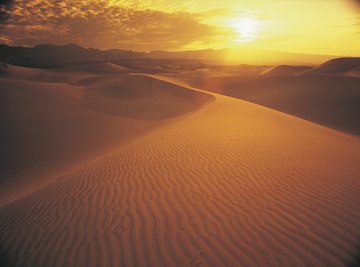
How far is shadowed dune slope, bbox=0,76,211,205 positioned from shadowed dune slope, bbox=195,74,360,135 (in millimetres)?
8996

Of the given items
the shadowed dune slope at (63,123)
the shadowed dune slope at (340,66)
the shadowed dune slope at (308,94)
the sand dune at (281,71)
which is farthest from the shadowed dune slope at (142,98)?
the shadowed dune slope at (340,66)

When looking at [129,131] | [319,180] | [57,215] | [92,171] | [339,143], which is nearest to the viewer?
[57,215]

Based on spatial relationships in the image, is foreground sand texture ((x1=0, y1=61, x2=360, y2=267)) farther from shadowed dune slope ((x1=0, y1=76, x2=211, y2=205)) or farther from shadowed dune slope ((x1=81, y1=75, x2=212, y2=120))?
shadowed dune slope ((x1=81, y1=75, x2=212, y2=120))

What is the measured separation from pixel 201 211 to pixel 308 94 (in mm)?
25139

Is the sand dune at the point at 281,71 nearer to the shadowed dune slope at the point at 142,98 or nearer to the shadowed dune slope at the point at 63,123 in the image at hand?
the shadowed dune slope at the point at 142,98

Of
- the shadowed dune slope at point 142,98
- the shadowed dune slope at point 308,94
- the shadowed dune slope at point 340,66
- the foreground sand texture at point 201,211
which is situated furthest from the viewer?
the shadowed dune slope at point 340,66

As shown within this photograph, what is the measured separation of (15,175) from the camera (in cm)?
917

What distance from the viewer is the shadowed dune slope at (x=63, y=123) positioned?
32.6ft

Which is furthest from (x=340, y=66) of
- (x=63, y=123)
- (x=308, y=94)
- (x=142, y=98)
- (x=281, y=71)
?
(x=63, y=123)

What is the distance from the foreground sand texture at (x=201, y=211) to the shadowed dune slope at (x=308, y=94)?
12826 mm

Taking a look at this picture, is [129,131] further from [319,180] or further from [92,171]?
[319,180]

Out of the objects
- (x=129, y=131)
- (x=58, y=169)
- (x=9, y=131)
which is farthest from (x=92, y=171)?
(x=9, y=131)

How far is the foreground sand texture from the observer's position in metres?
3.17

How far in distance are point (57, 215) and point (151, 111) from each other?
15.1 m
